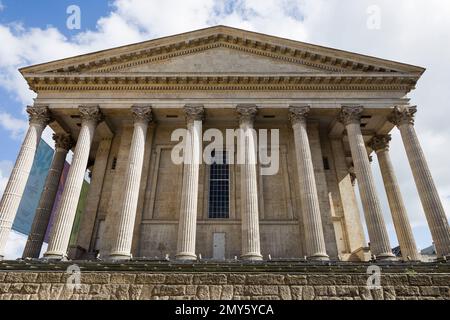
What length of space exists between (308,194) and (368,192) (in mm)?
3803

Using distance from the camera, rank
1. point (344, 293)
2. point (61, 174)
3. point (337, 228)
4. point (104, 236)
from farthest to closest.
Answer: point (61, 174) → point (337, 228) → point (104, 236) → point (344, 293)

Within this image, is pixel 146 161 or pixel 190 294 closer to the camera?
pixel 190 294

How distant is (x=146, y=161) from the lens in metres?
23.7

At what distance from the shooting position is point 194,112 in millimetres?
21609

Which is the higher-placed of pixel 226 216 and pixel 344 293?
pixel 226 216

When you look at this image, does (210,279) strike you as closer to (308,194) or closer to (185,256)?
(185,256)

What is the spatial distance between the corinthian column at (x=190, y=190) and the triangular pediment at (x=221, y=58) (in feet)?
14.0

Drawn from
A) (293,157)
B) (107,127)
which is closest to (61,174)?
(107,127)

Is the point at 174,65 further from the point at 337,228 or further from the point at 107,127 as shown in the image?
the point at 337,228

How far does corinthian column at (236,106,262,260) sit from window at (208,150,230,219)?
2.98 metres

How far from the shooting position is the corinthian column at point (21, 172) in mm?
18594

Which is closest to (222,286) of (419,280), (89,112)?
(419,280)

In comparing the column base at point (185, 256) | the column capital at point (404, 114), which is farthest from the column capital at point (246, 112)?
the column capital at point (404, 114)
